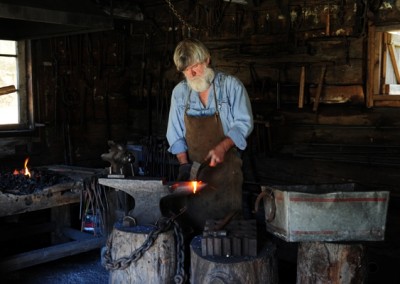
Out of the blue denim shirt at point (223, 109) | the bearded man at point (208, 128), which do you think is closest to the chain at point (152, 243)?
the bearded man at point (208, 128)

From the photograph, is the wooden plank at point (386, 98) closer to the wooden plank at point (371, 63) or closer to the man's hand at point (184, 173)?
the wooden plank at point (371, 63)

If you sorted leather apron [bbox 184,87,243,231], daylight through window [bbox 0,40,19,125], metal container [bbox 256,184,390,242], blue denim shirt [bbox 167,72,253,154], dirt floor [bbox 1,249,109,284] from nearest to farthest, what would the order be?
metal container [bbox 256,184,390,242] → blue denim shirt [bbox 167,72,253,154] → leather apron [bbox 184,87,243,231] → dirt floor [bbox 1,249,109,284] → daylight through window [bbox 0,40,19,125]

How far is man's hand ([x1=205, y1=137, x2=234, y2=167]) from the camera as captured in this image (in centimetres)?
325

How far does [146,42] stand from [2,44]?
188 cm

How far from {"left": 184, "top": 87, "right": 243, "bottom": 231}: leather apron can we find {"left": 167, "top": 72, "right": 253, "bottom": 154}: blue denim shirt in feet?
0.17

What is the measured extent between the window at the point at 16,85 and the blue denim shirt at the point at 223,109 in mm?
2710

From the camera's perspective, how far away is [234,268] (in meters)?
2.75

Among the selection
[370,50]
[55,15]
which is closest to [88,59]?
[55,15]

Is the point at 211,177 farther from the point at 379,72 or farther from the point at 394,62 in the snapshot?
the point at 394,62

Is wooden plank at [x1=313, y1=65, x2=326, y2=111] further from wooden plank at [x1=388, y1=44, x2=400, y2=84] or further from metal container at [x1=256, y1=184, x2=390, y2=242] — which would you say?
metal container at [x1=256, y1=184, x2=390, y2=242]

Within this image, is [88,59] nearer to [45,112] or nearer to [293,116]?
[45,112]

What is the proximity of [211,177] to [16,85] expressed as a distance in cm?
320

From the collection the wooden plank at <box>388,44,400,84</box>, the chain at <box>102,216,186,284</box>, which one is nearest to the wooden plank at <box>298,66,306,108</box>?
the wooden plank at <box>388,44,400,84</box>

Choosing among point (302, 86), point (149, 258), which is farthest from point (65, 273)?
point (302, 86)
